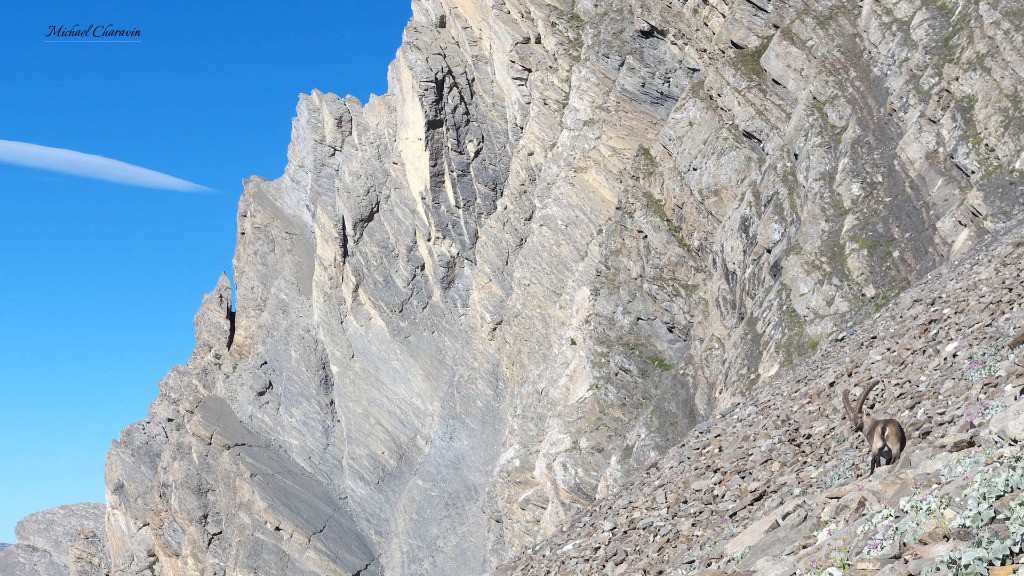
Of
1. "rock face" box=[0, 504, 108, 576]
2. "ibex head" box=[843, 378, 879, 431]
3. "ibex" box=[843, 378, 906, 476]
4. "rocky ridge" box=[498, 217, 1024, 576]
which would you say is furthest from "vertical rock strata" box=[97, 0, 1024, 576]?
"rock face" box=[0, 504, 108, 576]

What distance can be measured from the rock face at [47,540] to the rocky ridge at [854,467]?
13779 cm

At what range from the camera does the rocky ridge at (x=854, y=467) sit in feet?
33.6

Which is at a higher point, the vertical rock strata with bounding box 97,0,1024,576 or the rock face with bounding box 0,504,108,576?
the rock face with bounding box 0,504,108,576

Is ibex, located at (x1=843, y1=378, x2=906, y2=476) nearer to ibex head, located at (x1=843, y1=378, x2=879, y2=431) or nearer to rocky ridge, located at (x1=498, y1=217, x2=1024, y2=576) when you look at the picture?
rocky ridge, located at (x1=498, y1=217, x2=1024, y2=576)

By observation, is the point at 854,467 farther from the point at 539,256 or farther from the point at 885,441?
the point at 539,256

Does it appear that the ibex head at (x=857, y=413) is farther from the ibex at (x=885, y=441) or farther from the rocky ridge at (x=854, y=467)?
the ibex at (x=885, y=441)

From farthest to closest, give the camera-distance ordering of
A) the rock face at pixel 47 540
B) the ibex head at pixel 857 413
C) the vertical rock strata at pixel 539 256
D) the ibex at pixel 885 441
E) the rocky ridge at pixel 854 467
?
the rock face at pixel 47 540, the vertical rock strata at pixel 539 256, the ibex head at pixel 857 413, the ibex at pixel 885 441, the rocky ridge at pixel 854 467

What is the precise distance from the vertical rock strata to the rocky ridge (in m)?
8.78

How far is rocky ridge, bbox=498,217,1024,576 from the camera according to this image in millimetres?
10242

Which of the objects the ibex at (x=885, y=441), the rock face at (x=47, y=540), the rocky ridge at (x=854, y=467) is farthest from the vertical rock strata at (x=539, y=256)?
the rock face at (x=47, y=540)

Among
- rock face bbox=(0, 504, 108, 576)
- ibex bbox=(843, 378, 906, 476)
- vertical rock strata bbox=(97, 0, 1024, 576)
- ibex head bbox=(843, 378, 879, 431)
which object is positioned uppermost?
rock face bbox=(0, 504, 108, 576)

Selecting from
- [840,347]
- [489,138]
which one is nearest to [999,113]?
[840,347]

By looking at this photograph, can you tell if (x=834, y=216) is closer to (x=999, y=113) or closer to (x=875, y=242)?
(x=875, y=242)

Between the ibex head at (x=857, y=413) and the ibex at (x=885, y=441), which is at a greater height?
the ibex head at (x=857, y=413)
